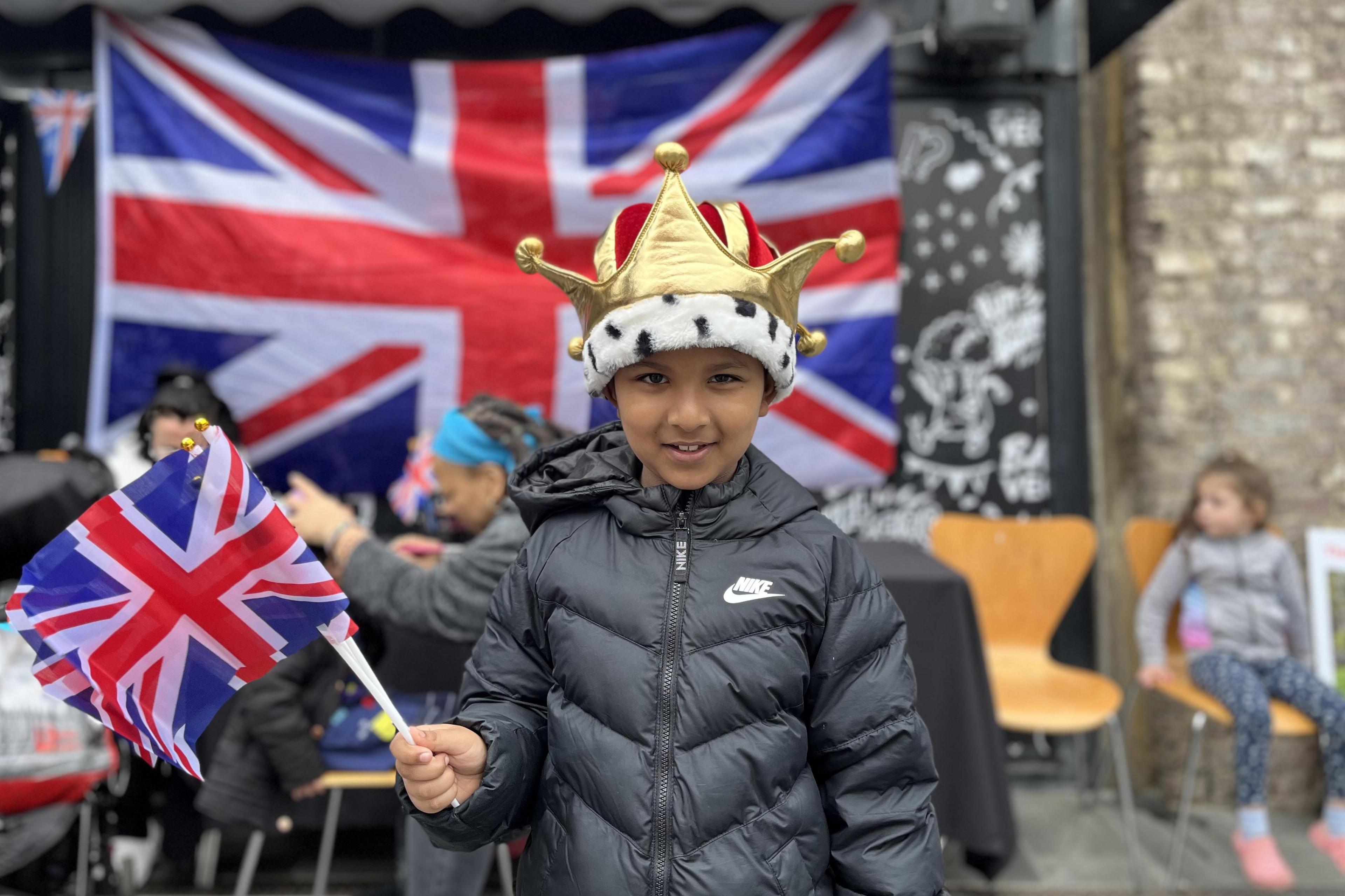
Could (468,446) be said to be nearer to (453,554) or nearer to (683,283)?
(453,554)

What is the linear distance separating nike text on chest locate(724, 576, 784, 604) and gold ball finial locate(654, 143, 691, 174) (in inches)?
23.1

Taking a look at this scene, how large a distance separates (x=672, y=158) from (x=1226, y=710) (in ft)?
10.0

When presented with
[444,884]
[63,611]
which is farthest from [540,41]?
[63,611]

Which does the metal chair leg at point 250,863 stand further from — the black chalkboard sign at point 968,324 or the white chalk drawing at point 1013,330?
the white chalk drawing at point 1013,330

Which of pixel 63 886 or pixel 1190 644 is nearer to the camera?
pixel 63 886

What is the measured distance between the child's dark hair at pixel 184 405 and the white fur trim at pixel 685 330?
2363 mm

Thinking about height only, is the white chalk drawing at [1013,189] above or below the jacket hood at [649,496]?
above

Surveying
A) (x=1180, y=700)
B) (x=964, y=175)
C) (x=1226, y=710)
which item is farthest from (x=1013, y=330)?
(x=1226, y=710)

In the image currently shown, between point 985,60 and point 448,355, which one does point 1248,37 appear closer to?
point 985,60

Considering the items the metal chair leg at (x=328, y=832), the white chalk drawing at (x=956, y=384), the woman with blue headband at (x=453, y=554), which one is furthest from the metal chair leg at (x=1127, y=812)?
the metal chair leg at (x=328, y=832)

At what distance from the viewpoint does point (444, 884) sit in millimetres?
2500

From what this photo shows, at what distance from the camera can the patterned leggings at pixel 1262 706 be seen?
11.2 feet

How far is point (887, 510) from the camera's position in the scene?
173 inches

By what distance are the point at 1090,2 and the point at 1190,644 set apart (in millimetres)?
2540
